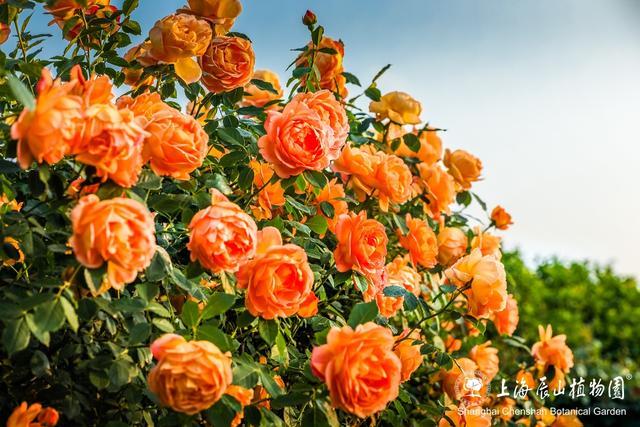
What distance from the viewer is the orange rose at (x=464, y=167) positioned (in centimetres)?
222

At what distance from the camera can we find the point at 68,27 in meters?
1.66

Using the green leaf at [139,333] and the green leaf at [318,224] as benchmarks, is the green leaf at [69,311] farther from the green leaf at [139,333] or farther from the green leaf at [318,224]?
the green leaf at [318,224]

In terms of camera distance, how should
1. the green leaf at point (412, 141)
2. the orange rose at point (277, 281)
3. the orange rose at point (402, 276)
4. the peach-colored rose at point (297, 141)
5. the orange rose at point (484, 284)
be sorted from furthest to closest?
1. the green leaf at point (412, 141)
2. the orange rose at point (402, 276)
3. the orange rose at point (484, 284)
4. the peach-colored rose at point (297, 141)
5. the orange rose at point (277, 281)

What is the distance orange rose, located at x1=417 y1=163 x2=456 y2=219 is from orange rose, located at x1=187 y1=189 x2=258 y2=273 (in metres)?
1.00

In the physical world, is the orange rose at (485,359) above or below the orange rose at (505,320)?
below

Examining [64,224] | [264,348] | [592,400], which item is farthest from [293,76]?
[592,400]

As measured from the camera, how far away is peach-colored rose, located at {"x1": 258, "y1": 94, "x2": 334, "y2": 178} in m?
1.36

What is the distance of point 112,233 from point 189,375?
232 millimetres

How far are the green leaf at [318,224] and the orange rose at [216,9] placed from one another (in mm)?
462

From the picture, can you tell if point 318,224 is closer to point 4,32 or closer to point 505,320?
point 505,320

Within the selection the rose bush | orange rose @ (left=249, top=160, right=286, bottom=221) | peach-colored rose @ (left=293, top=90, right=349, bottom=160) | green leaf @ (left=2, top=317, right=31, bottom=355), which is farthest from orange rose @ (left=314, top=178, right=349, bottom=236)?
green leaf @ (left=2, top=317, right=31, bottom=355)

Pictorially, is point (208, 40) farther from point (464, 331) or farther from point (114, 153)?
point (464, 331)

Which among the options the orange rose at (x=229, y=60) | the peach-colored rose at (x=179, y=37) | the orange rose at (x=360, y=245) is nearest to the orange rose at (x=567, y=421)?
the orange rose at (x=360, y=245)

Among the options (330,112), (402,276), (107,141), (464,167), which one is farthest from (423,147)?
(107,141)
